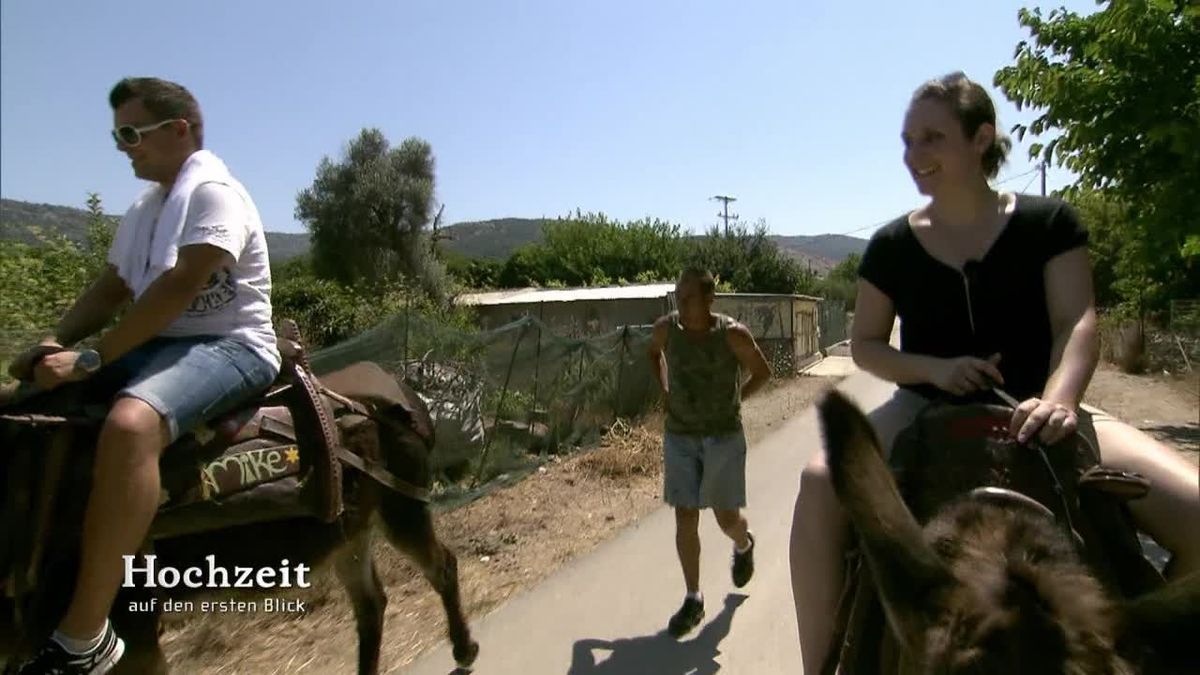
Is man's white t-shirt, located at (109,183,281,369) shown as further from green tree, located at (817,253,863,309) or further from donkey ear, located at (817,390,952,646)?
green tree, located at (817,253,863,309)

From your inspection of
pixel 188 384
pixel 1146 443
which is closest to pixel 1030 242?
pixel 1146 443

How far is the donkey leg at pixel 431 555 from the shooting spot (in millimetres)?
A: 3990

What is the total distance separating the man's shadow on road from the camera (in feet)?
14.6

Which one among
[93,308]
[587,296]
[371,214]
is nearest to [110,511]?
[93,308]

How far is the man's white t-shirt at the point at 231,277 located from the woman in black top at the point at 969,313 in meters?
2.02

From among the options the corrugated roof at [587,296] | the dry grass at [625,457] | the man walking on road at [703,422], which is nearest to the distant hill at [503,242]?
the corrugated roof at [587,296]

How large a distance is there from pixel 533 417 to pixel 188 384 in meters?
7.36

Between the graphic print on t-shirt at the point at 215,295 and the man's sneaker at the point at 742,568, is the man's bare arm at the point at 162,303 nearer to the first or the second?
the graphic print on t-shirt at the point at 215,295

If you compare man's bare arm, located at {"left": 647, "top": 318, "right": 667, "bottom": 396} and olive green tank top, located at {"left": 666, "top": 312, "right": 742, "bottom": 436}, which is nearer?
olive green tank top, located at {"left": 666, "top": 312, "right": 742, "bottom": 436}

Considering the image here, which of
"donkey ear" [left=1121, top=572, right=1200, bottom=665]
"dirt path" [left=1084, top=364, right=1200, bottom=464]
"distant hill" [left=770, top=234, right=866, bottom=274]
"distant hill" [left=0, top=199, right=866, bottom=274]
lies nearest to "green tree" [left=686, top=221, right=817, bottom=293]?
"distant hill" [left=0, top=199, right=866, bottom=274]

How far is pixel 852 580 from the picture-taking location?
213cm

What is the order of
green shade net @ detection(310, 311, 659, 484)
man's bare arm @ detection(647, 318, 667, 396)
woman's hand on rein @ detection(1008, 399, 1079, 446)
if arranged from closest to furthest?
1. woman's hand on rein @ detection(1008, 399, 1079, 446)
2. man's bare arm @ detection(647, 318, 667, 396)
3. green shade net @ detection(310, 311, 659, 484)

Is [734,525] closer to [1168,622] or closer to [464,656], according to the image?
[464,656]

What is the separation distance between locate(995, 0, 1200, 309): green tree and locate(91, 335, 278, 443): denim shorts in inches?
320
